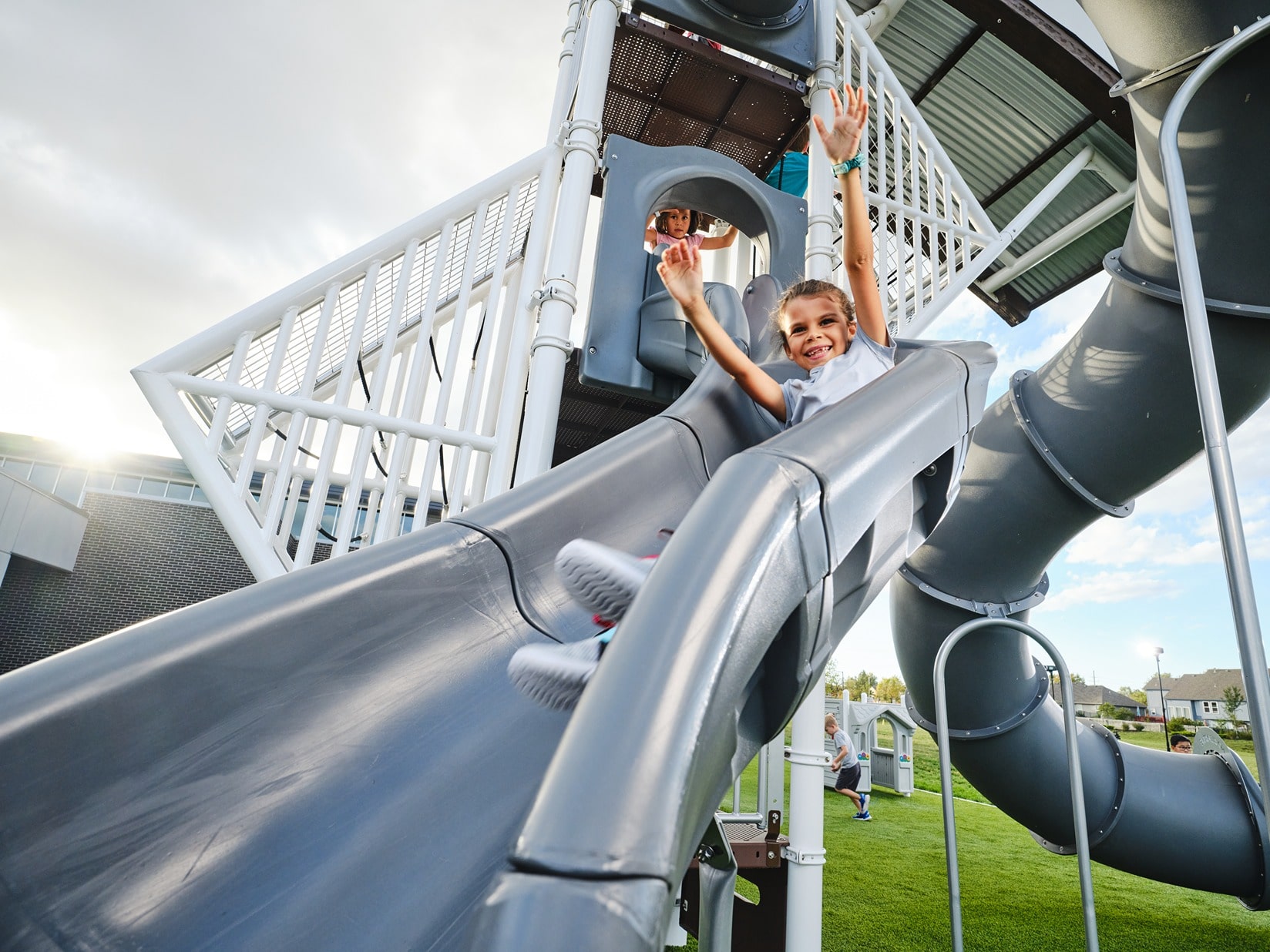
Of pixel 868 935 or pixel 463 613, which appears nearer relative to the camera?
pixel 463 613

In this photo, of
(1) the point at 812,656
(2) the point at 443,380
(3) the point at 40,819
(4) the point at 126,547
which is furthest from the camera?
(4) the point at 126,547

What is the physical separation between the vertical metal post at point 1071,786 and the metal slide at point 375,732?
654 millimetres

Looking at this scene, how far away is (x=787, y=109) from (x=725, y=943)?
3.87 metres

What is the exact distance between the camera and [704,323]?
5.50ft

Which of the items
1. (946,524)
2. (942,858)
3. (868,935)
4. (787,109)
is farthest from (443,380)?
(942,858)

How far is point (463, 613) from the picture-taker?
1.09 meters

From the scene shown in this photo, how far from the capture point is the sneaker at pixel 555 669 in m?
0.89

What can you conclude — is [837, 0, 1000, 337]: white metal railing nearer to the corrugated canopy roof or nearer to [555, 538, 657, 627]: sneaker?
the corrugated canopy roof

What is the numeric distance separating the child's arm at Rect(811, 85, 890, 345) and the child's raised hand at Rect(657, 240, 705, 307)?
43 cm

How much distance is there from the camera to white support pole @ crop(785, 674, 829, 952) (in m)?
2.24

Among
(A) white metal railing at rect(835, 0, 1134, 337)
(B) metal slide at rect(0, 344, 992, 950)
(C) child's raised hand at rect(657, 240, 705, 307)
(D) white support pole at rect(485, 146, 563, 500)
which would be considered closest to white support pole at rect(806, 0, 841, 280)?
(A) white metal railing at rect(835, 0, 1134, 337)

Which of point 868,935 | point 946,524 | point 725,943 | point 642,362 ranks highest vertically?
point 642,362

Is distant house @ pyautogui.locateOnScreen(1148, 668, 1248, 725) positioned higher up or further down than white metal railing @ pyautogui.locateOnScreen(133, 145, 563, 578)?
higher up

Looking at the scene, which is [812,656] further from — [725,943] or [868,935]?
[868,935]
